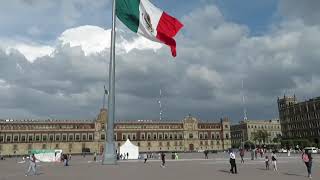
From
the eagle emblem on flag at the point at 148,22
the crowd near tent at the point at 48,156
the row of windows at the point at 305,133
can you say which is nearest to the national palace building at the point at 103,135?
the row of windows at the point at 305,133

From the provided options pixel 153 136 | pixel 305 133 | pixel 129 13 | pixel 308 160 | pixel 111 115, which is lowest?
pixel 308 160

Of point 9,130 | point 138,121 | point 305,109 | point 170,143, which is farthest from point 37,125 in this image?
point 305,109

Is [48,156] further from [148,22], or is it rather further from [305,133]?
[305,133]

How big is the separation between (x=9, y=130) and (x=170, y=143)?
6195 cm

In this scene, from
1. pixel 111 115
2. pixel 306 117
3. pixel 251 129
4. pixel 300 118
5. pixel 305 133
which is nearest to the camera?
pixel 111 115

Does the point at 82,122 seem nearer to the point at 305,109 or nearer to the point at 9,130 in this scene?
the point at 9,130

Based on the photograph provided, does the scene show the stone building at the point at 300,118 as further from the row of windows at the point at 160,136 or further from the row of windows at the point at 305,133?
the row of windows at the point at 160,136

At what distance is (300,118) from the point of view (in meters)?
138

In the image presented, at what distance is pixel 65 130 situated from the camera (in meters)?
151

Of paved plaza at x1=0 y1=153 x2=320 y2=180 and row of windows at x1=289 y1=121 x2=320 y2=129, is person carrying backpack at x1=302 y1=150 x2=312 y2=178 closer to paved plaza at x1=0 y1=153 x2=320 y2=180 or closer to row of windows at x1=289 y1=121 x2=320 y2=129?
paved plaza at x1=0 y1=153 x2=320 y2=180

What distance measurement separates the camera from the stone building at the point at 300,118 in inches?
5084

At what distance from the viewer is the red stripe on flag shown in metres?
27.8

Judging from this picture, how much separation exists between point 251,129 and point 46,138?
300 ft

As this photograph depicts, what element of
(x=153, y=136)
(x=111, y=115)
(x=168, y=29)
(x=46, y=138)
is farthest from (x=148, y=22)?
(x=153, y=136)
